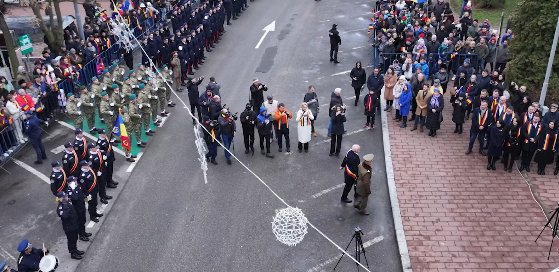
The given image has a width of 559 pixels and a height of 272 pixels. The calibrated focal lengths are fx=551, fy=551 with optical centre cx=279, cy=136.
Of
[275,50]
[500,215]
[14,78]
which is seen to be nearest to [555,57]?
[500,215]

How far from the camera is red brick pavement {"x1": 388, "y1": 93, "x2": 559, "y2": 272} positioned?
10633 millimetres

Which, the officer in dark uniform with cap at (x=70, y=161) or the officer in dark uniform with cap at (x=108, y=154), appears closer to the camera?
the officer in dark uniform with cap at (x=70, y=161)

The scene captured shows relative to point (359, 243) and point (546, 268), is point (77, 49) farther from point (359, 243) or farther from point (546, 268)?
point (546, 268)

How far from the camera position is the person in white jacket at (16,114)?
1463cm

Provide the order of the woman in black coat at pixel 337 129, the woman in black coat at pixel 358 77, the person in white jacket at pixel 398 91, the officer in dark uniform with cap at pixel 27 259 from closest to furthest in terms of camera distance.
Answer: the officer in dark uniform with cap at pixel 27 259
the woman in black coat at pixel 337 129
the person in white jacket at pixel 398 91
the woman in black coat at pixel 358 77

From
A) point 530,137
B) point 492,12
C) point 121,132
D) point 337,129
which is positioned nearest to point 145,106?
point 121,132

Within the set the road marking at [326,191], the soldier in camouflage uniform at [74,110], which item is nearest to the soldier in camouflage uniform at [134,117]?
the soldier in camouflage uniform at [74,110]

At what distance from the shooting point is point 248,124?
46.6ft

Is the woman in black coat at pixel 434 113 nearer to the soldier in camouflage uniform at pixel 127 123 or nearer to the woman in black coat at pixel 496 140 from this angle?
the woman in black coat at pixel 496 140

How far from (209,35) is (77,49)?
557cm

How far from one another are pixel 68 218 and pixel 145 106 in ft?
17.5

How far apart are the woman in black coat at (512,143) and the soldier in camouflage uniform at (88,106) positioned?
36.4ft

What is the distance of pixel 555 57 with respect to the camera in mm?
14336

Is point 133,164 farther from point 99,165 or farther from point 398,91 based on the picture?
point 398,91
